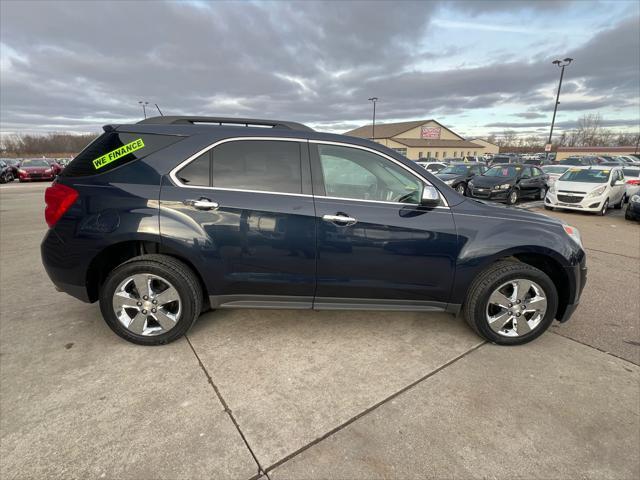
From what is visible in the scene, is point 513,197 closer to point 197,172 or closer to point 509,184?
point 509,184

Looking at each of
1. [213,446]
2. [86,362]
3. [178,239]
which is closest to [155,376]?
[86,362]

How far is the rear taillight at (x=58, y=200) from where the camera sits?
2.74 meters

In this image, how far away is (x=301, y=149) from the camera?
286cm

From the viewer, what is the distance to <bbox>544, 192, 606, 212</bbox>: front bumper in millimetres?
10383

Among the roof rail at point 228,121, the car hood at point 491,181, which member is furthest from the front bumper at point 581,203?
the roof rail at point 228,121

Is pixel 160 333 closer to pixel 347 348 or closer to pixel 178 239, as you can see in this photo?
pixel 178 239

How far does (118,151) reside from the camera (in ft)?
9.08

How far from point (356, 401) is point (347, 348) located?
2.09 ft

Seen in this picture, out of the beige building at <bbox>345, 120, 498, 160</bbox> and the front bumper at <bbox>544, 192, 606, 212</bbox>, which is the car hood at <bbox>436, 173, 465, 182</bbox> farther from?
the beige building at <bbox>345, 120, 498, 160</bbox>

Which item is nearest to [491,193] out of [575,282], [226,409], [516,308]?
[575,282]

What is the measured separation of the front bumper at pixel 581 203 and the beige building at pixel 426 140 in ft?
182

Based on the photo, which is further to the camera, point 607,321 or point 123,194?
point 607,321

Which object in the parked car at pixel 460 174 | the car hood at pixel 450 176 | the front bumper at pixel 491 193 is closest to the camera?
the front bumper at pixel 491 193

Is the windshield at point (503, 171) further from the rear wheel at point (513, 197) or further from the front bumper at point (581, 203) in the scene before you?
the front bumper at point (581, 203)
